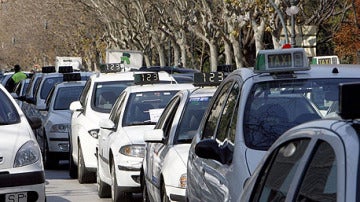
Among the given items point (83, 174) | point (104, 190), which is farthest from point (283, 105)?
point (83, 174)

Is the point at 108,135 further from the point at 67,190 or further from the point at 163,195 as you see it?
the point at 163,195

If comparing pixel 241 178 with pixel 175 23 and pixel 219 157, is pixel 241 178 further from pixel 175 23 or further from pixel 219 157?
pixel 175 23

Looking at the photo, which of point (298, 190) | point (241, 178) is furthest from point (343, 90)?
point (241, 178)

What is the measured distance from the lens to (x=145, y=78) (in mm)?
14859

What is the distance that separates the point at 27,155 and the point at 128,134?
3.04 metres

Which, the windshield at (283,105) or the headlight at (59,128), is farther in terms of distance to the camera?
the headlight at (59,128)

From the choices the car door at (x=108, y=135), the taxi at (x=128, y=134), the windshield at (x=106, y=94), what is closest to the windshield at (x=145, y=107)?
the taxi at (x=128, y=134)

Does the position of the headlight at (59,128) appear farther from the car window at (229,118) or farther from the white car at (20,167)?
the car window at (229,118)

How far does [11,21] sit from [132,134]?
245 feet

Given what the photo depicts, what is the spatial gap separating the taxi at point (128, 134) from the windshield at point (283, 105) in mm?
5399

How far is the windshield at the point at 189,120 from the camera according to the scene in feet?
35.2

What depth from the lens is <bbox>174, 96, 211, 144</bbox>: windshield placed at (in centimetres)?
1073

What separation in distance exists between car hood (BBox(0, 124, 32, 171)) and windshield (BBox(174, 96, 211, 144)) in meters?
1.53

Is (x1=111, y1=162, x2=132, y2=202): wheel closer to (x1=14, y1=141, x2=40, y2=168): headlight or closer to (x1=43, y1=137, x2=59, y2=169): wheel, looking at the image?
(x1=14, y1=141, x2=40, y2=168): headlight
